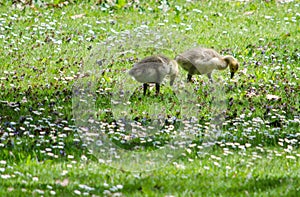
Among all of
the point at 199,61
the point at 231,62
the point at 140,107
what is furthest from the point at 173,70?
the point at 231,62

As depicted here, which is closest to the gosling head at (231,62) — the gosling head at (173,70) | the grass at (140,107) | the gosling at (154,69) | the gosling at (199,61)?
the gosling at (199,61)

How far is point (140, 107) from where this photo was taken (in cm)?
782

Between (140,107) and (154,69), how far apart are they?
44.0 inches

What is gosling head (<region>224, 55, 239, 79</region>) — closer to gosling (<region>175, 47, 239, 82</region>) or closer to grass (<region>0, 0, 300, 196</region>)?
gosling (<region>175, 47, 239, 82</region>)

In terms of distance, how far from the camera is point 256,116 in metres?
7.99

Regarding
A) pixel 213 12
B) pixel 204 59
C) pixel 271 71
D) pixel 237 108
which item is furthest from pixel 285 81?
pixel 213 12

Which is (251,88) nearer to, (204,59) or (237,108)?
(237,108)

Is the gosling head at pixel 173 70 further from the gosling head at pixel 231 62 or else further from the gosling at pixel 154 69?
the gosling head at pixel 231 62

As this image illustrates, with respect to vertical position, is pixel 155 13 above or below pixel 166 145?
above

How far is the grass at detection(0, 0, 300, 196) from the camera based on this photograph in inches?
228

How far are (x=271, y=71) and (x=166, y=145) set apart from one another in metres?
3.72

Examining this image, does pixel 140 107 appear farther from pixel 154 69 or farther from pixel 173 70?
pixel 173 70

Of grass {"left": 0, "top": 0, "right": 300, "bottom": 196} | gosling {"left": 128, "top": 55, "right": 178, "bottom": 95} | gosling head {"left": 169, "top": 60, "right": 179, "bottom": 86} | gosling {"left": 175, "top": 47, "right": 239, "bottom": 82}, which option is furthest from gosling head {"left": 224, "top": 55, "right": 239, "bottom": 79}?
gosling head {"left": 169, "top": 60, "right": 179, "bottom": 86}

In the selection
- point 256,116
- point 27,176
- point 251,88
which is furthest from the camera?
point 251,88
